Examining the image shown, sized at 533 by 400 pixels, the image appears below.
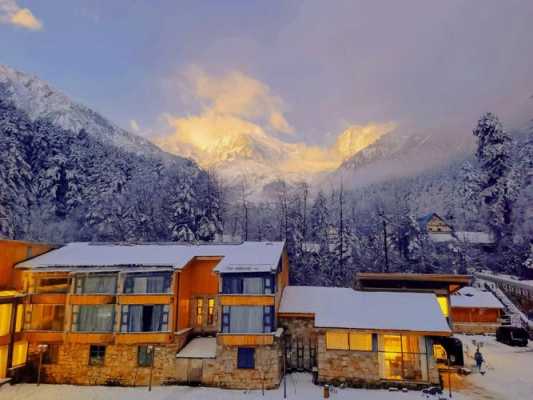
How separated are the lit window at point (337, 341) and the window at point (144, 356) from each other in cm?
1124

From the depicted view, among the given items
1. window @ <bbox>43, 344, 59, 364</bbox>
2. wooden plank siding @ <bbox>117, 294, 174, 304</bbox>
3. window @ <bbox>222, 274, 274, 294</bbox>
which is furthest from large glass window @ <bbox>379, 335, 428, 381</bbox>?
window @ <bbox>43, 344, 59, 364</bbox>

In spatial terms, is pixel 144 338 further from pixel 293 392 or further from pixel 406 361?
pixel 406 361

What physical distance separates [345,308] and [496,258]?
154ft

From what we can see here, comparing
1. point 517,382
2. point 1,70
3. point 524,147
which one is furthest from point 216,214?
point 1,70

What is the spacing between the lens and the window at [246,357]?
21.2 meters

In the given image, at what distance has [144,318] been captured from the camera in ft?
72.4

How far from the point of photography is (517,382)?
2141 centimetres

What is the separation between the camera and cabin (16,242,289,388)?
70.1ft

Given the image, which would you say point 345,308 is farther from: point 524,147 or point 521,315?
point 524,147

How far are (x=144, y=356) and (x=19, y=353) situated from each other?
27.1 ft

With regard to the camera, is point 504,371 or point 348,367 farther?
point 504,371

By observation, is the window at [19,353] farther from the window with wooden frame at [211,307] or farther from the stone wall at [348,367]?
the stone wall at [348,367]

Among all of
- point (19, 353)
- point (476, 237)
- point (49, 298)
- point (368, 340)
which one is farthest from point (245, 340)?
point (476, 237)

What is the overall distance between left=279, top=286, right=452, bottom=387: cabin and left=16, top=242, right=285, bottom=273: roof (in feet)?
13.8
